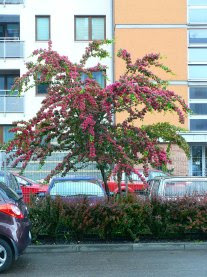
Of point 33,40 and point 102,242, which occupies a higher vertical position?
point 33,40

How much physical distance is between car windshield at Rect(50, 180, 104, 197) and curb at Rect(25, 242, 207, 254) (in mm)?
2438

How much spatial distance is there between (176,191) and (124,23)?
16.3m

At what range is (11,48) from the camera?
29297 mm

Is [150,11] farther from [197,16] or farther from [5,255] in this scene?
[5,255]

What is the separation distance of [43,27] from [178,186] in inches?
719

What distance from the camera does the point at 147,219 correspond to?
1262cm

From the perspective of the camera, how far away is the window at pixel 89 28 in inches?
1175

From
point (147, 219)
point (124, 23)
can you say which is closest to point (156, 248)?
point (147, 219)

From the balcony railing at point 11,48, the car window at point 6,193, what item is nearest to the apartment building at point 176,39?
the balcony railing at point 11,48

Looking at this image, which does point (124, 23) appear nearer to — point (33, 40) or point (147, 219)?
point (33, 40)

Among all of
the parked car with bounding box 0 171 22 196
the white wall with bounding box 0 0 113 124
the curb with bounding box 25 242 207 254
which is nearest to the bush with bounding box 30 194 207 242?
the curb with bounding box 25 242 207 254

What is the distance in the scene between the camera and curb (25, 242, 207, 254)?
1207 centimetres

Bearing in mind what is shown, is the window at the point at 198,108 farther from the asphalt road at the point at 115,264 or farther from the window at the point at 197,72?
the asphalt road at the point at 115,264

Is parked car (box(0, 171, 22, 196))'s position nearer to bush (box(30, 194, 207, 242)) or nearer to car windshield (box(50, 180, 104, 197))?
car windshield (box(50, 180, 104, 197))
